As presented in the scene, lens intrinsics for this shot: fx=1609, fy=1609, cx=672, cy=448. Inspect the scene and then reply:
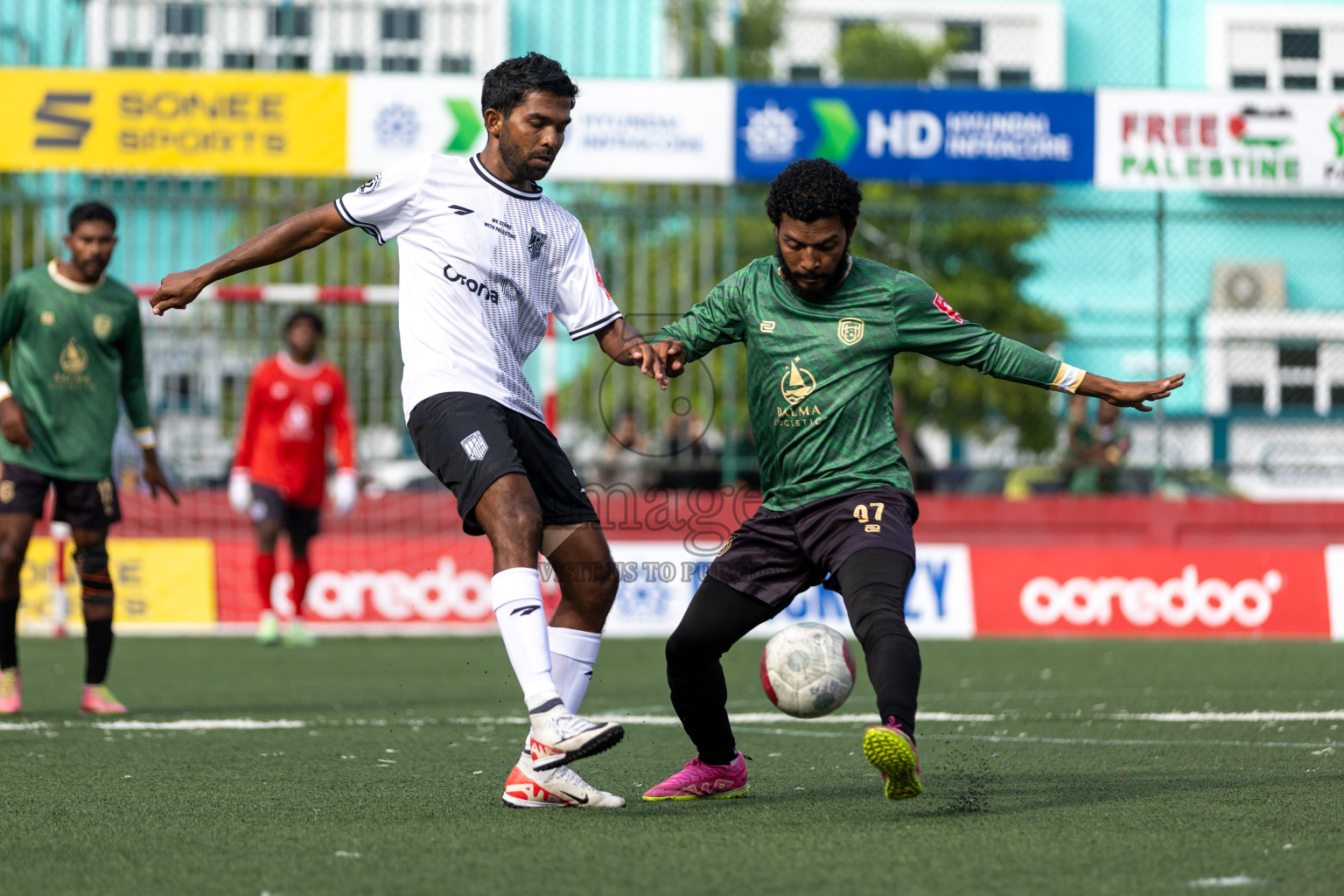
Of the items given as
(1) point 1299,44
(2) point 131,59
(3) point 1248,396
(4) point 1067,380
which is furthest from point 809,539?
(1) point 1299,44

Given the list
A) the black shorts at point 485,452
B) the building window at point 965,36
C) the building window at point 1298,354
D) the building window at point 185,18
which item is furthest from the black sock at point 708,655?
the building window at point 965,36

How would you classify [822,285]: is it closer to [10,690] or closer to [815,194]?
[815,194]

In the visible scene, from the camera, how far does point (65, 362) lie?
24.7 ft

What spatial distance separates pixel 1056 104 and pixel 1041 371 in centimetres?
991

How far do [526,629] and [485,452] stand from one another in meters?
0.53

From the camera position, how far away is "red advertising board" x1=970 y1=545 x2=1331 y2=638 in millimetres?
12750

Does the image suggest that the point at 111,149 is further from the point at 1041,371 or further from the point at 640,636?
the point at 1041,371

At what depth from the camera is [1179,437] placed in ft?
48.4

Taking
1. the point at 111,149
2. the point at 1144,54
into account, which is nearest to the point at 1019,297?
the point at 1144,54

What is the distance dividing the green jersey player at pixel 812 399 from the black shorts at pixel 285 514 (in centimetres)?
729

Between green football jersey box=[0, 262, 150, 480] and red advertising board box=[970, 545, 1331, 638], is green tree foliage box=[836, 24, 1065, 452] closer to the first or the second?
red advertising board box=[970, 545, 1331, 638]

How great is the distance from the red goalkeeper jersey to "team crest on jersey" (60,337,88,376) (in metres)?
4.18

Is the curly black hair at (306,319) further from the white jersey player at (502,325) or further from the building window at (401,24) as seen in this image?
the white jersey player at (502,325)

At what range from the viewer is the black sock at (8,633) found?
7.35 metres
